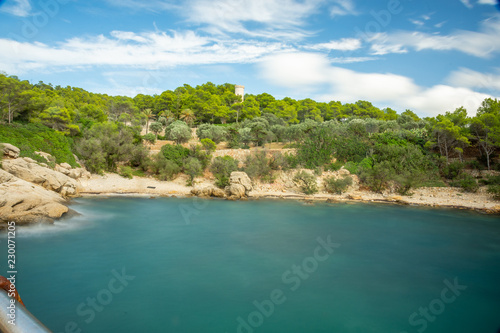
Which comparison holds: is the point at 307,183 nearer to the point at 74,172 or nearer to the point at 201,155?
the point at 201,155

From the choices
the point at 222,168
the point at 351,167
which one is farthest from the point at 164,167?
the point at 351,167

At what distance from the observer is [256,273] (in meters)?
11.2

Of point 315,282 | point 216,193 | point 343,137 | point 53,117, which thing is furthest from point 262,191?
point 53,117

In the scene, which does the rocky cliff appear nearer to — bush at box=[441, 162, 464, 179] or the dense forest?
the dense forest

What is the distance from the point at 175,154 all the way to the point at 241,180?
662 centimetres

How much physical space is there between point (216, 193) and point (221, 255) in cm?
1033

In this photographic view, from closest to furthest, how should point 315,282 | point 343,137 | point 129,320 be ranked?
point 129,320
point 315,282
point 343,137

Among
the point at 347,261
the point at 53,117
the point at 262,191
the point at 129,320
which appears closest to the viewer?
the point at 129,320

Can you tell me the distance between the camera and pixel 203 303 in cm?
912

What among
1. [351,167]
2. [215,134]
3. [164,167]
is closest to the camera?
[164,167]

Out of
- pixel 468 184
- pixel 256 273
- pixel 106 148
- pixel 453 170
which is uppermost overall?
pixel 106 148

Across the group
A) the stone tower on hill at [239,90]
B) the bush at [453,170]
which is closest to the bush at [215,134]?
the bush at [453,170]

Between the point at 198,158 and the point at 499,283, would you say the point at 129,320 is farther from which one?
the point at 198,158

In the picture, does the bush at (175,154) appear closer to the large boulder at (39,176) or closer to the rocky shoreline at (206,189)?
the rocky shoreline at (206,189)
